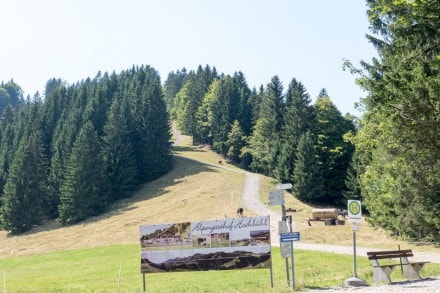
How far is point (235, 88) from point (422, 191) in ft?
321

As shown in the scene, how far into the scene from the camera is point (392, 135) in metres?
16.7

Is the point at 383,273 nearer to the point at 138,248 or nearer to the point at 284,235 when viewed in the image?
the point at 284,235

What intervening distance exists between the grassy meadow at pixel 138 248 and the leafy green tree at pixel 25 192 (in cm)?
248

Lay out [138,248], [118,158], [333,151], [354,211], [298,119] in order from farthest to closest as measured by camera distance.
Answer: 1. [118,158]
2. [298,119]
3. [333,151]
4. [138,248]
5. [354,211]

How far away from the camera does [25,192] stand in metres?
76.6

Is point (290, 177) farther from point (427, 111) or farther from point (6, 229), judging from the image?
point (427, 111)

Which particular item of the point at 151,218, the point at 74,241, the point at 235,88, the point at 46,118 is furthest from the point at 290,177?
the point at 46,118

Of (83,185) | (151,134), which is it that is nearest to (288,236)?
(83,185)

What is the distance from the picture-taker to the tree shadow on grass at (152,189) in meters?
71.0

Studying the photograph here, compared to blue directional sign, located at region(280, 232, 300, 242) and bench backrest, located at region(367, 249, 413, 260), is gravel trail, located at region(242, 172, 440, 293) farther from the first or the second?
blue directional sign, located at region(280, 232, 300, 242)

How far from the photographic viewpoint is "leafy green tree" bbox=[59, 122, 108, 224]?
7169cm

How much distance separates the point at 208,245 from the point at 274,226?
32.4 m

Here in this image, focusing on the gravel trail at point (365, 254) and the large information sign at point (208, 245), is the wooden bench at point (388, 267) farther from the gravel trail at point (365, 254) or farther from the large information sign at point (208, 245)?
the large information sign at point (208, 245)

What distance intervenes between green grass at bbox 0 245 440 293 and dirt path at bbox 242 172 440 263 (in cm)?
252
